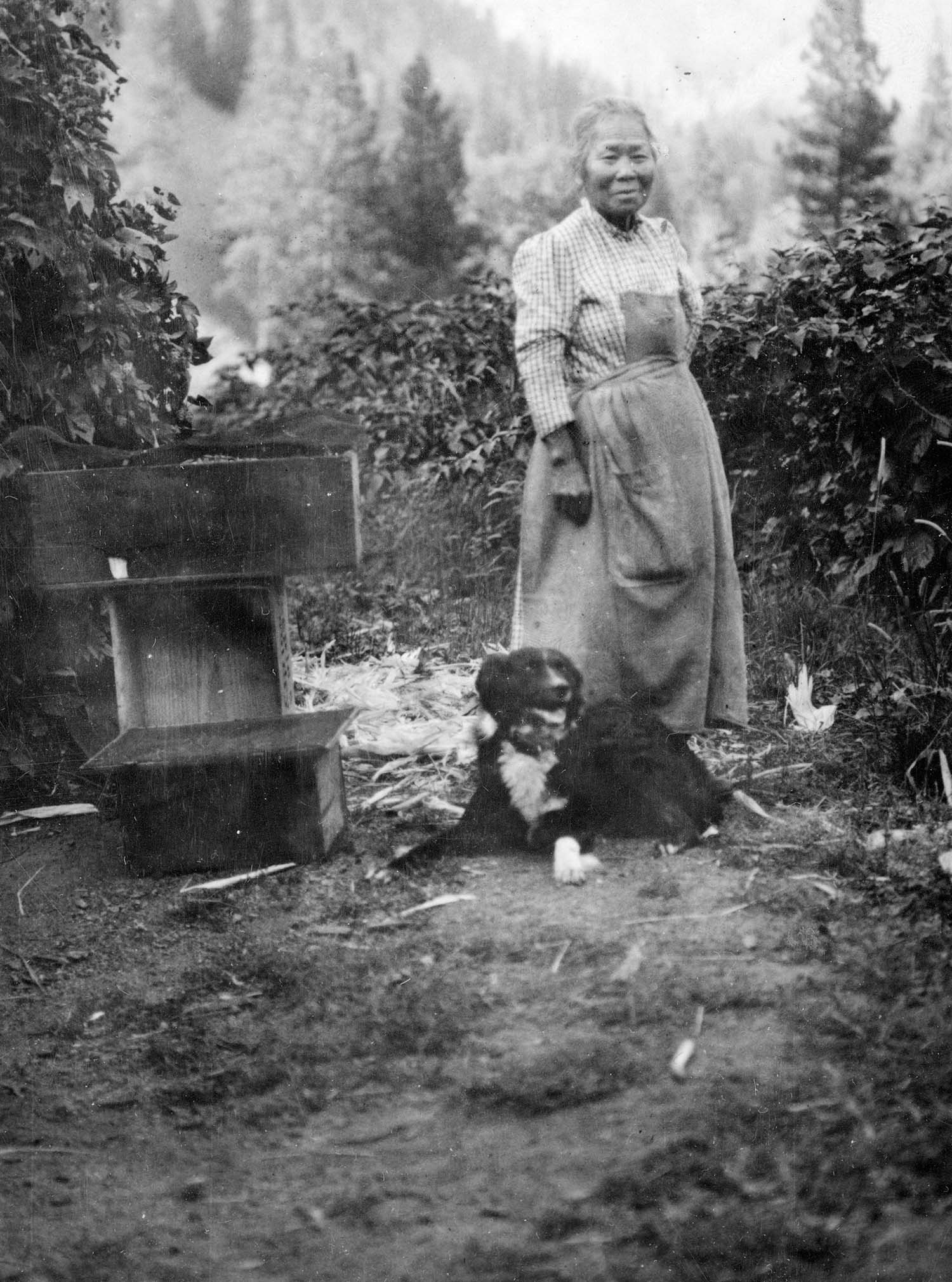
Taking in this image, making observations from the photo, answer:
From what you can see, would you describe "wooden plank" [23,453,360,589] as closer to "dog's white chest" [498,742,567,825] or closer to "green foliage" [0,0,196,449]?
"green foliage" [0,0,196,449]

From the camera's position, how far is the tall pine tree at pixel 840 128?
3.83 metres

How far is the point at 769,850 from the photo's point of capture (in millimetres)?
3342

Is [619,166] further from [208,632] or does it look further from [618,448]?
[208,632]

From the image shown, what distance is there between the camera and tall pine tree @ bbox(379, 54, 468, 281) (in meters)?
4.50

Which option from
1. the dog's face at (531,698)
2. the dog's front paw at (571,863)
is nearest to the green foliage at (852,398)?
the dog's face at (531,698)

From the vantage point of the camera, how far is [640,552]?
3574mm

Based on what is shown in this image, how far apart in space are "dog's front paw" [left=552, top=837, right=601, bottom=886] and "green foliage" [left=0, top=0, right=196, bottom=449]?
223cm

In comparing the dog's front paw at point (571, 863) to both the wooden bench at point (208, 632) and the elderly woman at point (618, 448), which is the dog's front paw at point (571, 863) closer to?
the elderly woman at point (618, 448)

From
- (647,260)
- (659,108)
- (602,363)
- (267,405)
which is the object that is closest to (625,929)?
(602,363)

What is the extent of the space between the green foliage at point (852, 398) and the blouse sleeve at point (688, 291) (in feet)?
4.00

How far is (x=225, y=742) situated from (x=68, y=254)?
1.78 m

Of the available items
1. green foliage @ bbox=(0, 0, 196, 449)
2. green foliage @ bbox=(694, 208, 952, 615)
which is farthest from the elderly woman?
green foliage @ bbox=(0, 0, 196, 449)

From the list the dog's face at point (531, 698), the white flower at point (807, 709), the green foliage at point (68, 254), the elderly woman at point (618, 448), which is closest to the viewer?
the dog's face at point (531, 698)

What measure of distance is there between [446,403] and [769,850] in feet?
14.8
